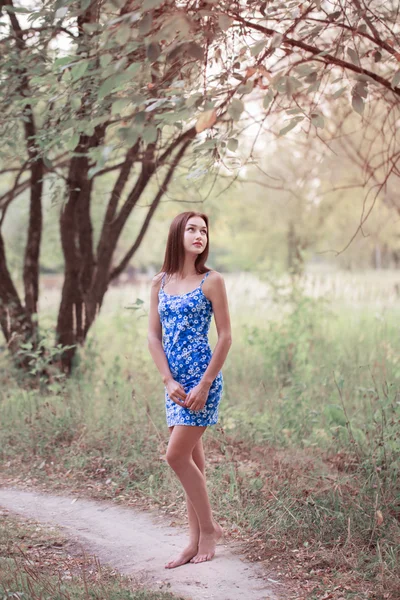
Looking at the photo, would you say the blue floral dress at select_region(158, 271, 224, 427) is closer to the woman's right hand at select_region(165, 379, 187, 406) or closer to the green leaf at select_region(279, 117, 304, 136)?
the woman's right hand at select_region(165, 379, 187, 406)

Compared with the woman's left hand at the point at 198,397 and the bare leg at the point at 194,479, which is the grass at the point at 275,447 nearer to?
the bare leg at the point at 194,479

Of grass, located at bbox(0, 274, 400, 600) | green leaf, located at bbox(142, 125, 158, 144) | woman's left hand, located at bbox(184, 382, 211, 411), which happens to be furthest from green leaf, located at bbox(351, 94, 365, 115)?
grass, located at bbox(0, 274, 400, 600)

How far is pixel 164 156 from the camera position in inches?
281

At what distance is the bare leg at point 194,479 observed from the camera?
3.83 m

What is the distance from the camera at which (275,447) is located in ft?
19.4

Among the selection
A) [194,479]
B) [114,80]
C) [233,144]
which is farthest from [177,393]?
[114,80]

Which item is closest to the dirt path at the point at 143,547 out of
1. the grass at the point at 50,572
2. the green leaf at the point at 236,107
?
the grass at the point at 50,572

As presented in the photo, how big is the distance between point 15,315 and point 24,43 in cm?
323

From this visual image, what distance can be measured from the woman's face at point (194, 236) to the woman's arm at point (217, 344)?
200 millimetres

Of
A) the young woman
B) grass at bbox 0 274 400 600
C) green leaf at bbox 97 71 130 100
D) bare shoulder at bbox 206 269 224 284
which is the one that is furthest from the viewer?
grass at bbox 0 274 400 600

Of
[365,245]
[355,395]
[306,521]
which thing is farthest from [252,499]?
[365,245]

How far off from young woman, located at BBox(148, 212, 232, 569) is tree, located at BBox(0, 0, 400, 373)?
629 mm

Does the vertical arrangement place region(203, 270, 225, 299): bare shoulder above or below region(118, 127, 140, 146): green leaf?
below

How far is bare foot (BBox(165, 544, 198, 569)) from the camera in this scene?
13.1 ft
